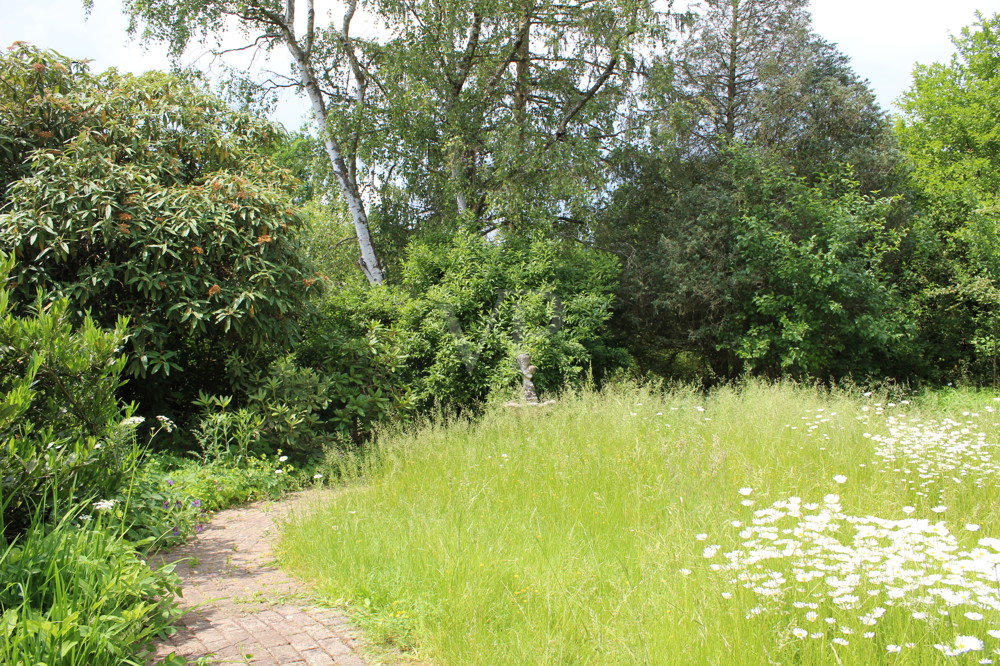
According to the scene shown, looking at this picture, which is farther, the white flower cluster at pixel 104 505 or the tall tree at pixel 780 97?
the tall tree at pixel 780 97

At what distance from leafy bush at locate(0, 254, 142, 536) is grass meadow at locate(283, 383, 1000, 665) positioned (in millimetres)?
1314

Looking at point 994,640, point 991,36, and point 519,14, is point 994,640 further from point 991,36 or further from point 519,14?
point 991,36

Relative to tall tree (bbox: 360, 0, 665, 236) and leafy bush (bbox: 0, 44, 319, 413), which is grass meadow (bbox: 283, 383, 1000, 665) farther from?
Result: tall tree (bbox: 360, 0, 665, 236)

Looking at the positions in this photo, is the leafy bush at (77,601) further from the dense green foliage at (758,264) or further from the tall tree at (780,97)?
the tall tree at (780,97)

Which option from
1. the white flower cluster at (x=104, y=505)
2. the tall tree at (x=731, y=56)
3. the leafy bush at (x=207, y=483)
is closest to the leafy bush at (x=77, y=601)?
the white flower cluster at (x=104, y=505)

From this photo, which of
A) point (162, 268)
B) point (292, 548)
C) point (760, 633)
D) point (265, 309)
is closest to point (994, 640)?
point (760, 633)

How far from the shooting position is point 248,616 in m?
3.50

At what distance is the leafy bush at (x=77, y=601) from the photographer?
8.19ft

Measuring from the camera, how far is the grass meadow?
2645mm

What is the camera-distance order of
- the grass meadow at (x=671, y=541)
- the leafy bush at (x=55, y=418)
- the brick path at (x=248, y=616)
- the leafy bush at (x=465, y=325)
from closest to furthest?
the grass meadow at (x=671, y=541)
the brick path at (x=248, y=616)
the leafy bush at (x=55, y=418)
the leafy bush at (x=465, y=325)

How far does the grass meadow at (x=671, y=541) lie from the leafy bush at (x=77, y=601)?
1035mm

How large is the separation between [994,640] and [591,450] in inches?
129

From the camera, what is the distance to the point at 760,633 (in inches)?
104

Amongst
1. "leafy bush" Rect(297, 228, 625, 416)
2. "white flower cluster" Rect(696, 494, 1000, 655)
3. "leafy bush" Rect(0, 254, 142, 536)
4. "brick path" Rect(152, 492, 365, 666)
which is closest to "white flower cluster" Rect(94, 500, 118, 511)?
"leafy bush" Rect(0, 254, 142, 536)
